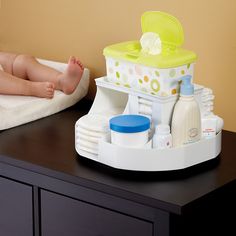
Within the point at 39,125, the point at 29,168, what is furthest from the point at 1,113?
the point at 29,168

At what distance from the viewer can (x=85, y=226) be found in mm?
1370

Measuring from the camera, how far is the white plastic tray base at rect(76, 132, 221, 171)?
132 cm

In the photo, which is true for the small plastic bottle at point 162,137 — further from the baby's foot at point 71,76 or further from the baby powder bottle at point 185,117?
the baby's foot at point 71,76

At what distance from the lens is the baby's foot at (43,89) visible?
1.70 meters

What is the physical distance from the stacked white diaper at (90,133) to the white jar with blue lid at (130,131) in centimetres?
5

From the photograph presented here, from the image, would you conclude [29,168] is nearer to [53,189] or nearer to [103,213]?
[53,189]

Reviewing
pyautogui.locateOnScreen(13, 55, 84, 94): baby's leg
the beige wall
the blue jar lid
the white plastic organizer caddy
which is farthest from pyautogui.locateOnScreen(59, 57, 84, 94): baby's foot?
the blue jar lid

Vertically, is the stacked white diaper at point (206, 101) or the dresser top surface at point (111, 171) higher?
the stacked white diaper at point (206, 101)

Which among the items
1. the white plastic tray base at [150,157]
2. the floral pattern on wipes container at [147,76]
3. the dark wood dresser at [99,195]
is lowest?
the dark wood dresser at [99,195]

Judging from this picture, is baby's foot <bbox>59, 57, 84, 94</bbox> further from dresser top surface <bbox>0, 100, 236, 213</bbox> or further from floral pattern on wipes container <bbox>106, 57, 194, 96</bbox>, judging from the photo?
floral pattern on wipes container <bbox>106, 57, 194, 96</bbox>

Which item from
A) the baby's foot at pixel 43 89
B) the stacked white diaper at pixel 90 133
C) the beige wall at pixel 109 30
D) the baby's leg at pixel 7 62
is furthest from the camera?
the baby's leg at pixel 7 62

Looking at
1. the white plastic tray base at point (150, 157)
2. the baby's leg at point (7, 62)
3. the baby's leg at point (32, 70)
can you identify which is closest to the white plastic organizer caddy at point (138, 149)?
the white plastic tray base at point (150, 157)

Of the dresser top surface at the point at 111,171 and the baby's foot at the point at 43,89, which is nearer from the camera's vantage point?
the dresser top surface at the point at 111,171

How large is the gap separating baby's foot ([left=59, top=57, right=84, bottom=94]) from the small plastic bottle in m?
0.45
